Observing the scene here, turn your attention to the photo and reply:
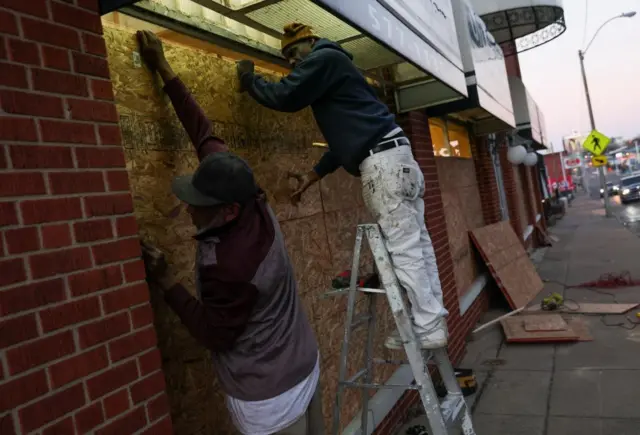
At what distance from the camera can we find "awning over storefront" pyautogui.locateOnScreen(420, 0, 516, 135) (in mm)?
5879

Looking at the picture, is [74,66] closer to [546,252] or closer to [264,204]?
[264,204]

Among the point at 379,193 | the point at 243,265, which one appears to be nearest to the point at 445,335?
the point at 379,193

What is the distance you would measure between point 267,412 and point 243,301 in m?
0.55

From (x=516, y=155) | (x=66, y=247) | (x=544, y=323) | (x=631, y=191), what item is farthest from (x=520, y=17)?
(x=631, y=191)

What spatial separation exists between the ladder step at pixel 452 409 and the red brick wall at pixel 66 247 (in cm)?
168

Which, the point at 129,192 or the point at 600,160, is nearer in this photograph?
the point at 129,192

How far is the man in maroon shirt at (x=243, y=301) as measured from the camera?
2051 mm

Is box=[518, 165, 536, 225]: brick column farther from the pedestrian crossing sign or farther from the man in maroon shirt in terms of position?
the man in maroon shirt

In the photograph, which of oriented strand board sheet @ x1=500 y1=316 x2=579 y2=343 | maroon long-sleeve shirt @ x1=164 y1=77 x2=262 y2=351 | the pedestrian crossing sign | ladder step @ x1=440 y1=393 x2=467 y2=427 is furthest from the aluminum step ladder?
the pedestrian crossing sign

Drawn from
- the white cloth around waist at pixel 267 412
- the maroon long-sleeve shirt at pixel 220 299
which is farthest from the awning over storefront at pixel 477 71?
the white cloth around waist at pixel 267 412

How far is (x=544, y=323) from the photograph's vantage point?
21.9ft

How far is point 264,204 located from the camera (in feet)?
7.79

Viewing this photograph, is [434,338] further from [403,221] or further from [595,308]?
[595,308]

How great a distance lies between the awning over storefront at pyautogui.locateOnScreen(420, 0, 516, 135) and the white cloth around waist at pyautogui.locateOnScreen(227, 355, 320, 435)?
4724 mm
